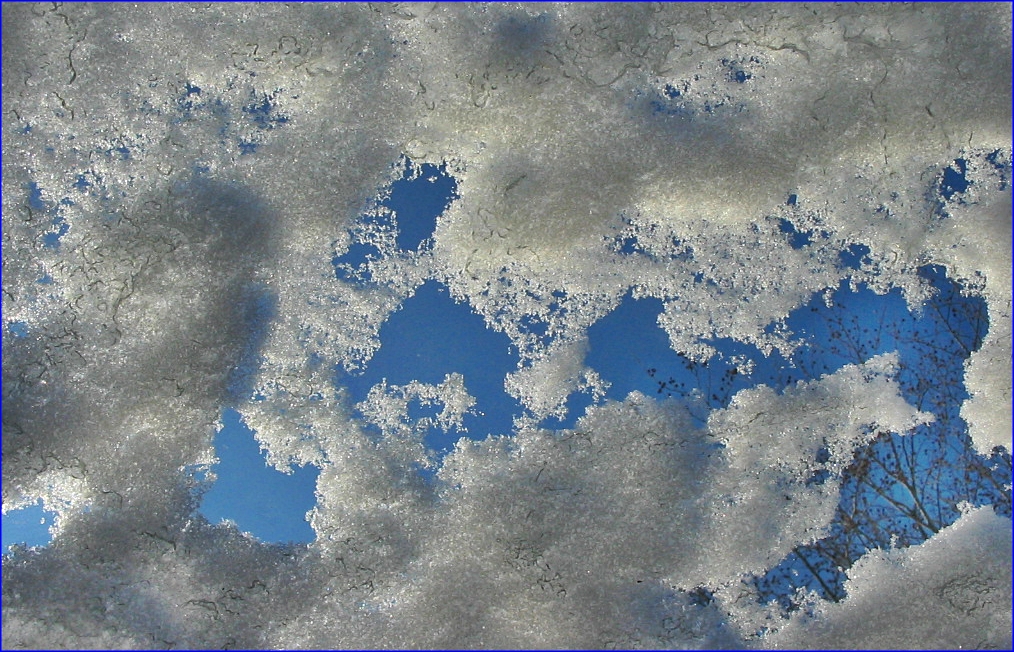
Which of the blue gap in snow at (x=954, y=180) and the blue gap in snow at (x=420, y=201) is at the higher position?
the blue gap in snow at (x=420, y=201)

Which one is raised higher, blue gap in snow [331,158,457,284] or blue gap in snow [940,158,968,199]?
blue gap in snow [331,158,457,284]

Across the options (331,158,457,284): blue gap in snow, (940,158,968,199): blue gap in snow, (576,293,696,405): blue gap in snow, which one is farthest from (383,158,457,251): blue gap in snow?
(940,158,968,199): blue gap in snow

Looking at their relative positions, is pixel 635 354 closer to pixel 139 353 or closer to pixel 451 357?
pixel 451 357

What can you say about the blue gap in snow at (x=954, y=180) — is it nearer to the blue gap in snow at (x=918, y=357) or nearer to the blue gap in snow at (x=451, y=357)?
the blue gap in snow at (x=918, y=357)

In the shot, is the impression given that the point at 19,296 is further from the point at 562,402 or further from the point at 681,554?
the point at 681,554

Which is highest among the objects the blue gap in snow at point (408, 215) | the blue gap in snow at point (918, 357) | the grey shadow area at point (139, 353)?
the blue gap in snow at point (408, 215)

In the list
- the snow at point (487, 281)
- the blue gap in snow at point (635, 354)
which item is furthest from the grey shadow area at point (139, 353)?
the blue gap in snow at point (635, 354)

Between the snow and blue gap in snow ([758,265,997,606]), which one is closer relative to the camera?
the snow

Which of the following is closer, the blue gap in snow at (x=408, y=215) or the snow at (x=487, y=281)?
the snow at (x=487, y=281)

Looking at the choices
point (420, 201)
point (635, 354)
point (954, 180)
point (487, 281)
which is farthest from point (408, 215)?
point (954, 180)

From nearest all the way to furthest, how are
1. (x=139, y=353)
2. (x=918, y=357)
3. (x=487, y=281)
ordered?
(x=139, y=353) → (x=487, y=281) → (x=918, y=357)

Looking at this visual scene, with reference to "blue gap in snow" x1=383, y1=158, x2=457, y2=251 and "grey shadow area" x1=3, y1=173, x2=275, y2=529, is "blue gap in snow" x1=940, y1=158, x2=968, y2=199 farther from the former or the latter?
"grey shadow area" x1=3, y1=173, x2=275, y2=529

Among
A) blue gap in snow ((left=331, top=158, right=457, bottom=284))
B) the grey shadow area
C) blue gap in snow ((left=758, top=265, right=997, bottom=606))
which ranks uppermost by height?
blue gap in snow ((left=331, top=158, right=457, bottom=284))
